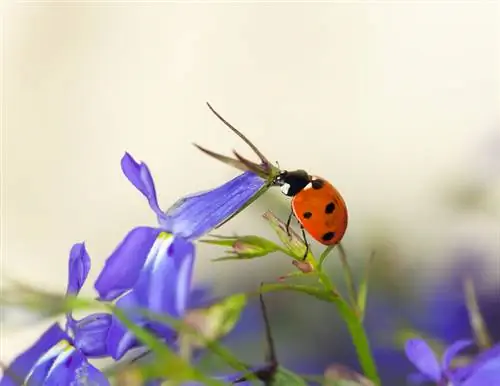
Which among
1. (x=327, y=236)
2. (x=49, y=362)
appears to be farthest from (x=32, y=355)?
(x=327, y=236)

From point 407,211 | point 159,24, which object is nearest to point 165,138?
point 159,24

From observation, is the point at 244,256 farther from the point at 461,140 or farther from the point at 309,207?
the point at 461,140

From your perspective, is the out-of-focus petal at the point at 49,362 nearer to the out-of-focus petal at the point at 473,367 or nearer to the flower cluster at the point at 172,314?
the flower cluster at the point at 172,314

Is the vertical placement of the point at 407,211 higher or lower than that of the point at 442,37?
lower

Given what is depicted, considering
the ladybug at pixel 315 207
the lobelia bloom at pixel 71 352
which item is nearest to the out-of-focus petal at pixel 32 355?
the lobelia bloom at pixel 71 352

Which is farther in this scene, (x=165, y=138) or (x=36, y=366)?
(x=165, y=138)

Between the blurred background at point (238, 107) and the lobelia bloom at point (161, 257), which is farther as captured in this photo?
the blurred background at point (238, 107)

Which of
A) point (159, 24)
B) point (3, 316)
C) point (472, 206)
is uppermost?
point (159, 24)
